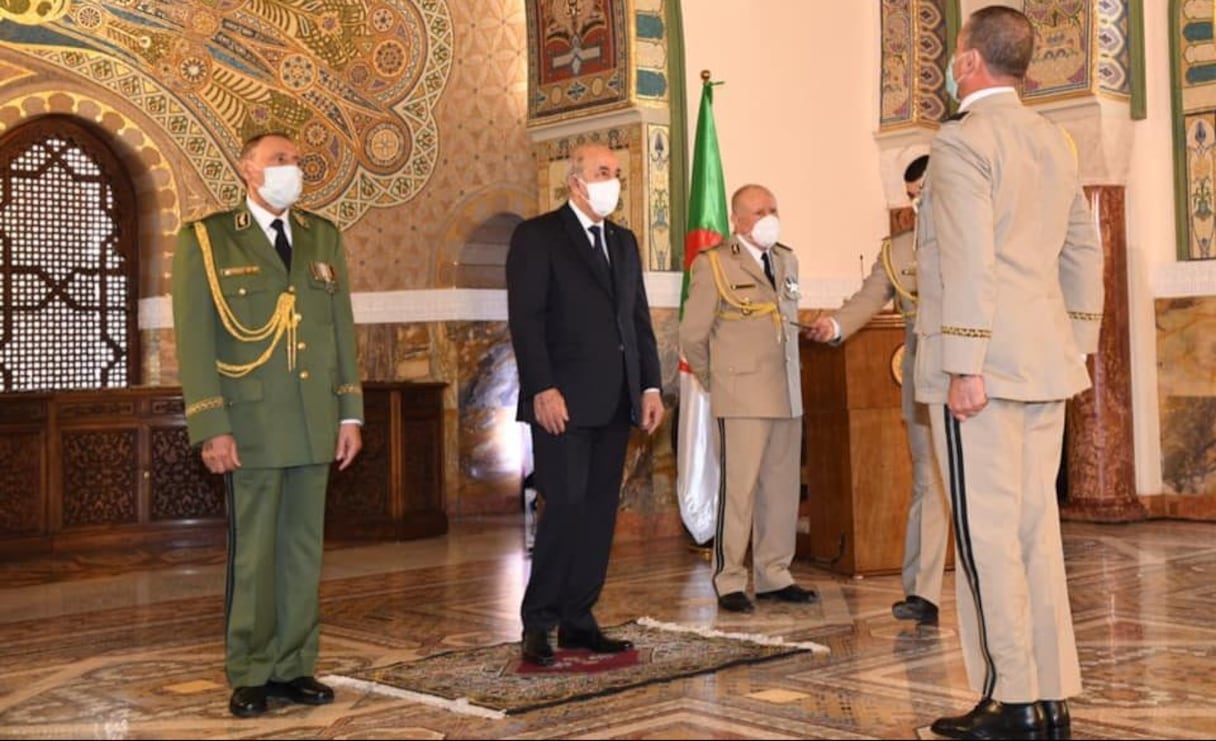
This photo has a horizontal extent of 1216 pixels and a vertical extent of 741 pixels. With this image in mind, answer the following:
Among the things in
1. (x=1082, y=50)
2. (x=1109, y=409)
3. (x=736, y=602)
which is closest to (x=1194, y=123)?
(x=1082, y=50)

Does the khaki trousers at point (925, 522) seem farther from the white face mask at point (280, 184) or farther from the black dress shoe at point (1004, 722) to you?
the white face mask at point (280, 184)

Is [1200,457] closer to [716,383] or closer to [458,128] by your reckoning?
[716,383]

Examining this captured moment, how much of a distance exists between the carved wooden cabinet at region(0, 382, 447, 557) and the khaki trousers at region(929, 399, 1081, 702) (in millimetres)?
6098

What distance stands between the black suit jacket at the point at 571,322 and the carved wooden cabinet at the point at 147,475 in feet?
15.3

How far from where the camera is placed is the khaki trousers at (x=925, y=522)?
599 centimetres

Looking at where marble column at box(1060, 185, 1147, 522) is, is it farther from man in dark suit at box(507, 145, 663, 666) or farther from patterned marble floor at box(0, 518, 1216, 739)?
man in dark suit at box(507, 145, 663, 666)

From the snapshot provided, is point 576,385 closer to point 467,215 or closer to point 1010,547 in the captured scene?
point 1010,547

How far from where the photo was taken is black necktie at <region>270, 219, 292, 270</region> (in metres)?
4.70

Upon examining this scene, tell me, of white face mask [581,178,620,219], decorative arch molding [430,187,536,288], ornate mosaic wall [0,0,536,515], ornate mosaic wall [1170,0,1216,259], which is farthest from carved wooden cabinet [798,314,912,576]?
ornate mosaic wall [0,0,536,515]

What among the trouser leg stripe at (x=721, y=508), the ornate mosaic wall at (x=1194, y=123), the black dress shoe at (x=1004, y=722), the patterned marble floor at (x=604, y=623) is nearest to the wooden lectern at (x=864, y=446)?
the patterned marble floor at (x=604, y=623)

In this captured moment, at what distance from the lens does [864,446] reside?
23.2ft

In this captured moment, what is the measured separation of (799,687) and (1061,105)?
601 centimetres

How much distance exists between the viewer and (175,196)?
34.3 ft

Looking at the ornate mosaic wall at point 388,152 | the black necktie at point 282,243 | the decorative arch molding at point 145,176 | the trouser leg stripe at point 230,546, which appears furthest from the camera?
the ornate mosaic wall at point 388,152
